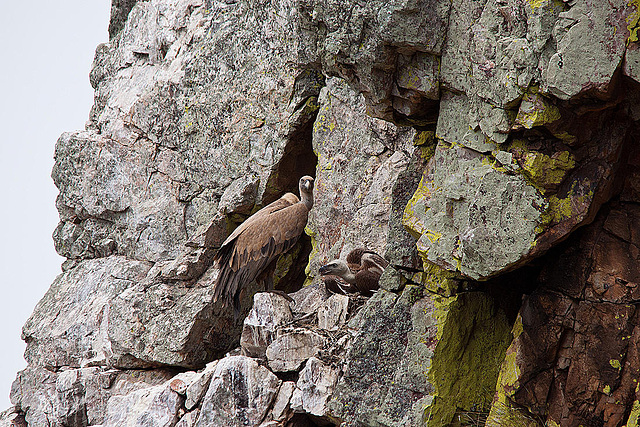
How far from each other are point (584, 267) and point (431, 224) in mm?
1150

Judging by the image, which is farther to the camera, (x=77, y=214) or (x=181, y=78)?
(x=77, y=214)

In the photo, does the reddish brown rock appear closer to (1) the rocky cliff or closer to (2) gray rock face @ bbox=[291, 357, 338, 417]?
(1) the rocky cliff

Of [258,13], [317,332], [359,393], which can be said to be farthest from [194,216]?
[359,393]

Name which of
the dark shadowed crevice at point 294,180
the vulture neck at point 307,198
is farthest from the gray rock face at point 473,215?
the dark shadowed crevice at point 294,180

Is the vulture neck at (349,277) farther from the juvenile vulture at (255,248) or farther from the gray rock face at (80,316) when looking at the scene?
the gray rock face at (80,316)

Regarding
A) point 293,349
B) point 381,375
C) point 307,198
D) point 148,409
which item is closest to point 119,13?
point 307,198

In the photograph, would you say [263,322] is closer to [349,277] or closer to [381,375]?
[349,277]

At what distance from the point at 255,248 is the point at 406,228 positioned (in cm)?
294

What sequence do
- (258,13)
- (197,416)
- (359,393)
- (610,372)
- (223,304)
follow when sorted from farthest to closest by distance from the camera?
(258,13), (223,304), (197,416), (359,393), (610,372)

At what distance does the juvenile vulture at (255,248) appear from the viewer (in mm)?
8000

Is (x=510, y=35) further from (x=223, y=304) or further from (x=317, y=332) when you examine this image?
(x=223, y=304)

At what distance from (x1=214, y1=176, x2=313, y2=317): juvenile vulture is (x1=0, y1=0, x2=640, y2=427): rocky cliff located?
1.20 ft

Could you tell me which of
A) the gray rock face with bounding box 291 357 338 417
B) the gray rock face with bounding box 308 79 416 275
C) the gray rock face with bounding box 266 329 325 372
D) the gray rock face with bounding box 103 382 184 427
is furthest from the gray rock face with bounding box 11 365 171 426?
the gray rock face with bounding box 291 357 338 417

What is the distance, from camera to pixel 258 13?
9445 mm
